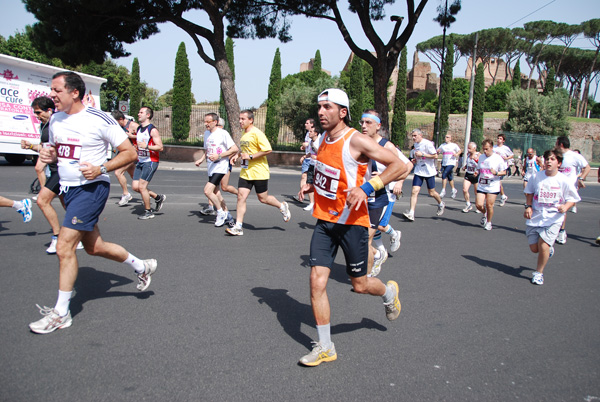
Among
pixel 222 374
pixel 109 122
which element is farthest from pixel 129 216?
pixel 222 374

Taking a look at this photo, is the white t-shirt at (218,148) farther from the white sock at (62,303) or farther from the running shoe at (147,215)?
the white sock at (62,303)

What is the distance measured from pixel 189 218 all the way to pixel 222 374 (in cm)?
580

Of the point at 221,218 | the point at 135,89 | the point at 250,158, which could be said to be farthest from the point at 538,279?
the point at 135,89

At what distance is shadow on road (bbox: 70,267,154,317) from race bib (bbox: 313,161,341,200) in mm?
2119

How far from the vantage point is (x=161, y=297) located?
4441mm

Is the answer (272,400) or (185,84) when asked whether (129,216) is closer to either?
(272,400)

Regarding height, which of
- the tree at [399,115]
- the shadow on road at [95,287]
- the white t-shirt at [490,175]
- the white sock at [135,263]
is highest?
the tree at [399,115]

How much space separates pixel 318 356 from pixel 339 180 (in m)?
1.27

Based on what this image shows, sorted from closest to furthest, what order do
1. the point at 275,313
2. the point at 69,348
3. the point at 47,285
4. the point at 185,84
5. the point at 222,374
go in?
the point at 222,374, the point at 69,348, the point at 275,313, the point at 47,285, the point at 185,84

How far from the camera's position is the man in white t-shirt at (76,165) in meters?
3.64

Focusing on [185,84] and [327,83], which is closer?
[327,83]

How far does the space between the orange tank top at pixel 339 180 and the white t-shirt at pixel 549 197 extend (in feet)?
10.7

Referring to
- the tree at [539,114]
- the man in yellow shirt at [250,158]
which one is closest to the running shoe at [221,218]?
the man in yellow shirt at [250,158]

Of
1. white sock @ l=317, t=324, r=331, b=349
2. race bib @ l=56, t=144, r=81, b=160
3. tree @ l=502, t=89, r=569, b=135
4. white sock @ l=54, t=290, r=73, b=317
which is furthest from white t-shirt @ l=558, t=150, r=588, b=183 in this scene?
tree @ l=502, t=89, r=569, b=135
